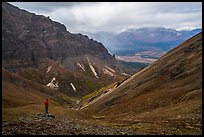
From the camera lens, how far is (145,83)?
11275 cm

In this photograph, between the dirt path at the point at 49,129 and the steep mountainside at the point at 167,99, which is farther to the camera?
the steep mountainside at the point at 167,99

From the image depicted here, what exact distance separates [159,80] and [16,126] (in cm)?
7711

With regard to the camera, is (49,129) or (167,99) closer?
(49,129)

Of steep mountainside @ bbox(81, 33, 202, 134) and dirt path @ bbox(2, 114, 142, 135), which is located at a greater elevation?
steep mountainside @ bbox(81, 33, 202, 134)

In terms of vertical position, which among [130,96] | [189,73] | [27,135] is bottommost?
[27,135]

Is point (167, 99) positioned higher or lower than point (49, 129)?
higher

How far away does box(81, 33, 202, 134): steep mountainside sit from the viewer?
54.5 metres

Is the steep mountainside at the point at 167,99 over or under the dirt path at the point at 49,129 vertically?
over

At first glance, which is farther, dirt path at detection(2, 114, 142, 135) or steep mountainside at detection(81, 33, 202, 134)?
steep mountainside at detection(81, 33, 202, 134)

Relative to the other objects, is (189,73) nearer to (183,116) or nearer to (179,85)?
(179,85)

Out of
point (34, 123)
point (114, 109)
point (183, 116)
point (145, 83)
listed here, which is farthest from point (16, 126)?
point (145, 83)

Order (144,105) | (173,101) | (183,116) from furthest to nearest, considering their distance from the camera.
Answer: (144,105) → (173,101) → (183,116)

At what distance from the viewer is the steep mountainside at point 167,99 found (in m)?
54.5

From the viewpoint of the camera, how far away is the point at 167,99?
3314 inches
